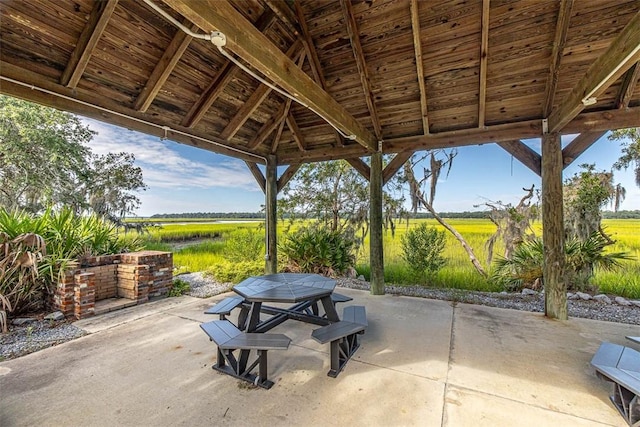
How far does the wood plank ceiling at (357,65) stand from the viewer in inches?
94.1

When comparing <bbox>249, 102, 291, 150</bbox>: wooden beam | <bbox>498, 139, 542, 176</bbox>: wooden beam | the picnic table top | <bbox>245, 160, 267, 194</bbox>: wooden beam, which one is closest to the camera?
the picnic table top

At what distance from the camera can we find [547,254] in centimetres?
356

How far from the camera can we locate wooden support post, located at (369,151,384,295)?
4641 mm

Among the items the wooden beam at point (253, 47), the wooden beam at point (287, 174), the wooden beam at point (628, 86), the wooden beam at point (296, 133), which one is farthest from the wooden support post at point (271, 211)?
the wooden beam at point (628, 86)

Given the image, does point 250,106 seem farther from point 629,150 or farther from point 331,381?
point 629,150

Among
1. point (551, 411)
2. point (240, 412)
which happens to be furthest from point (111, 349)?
point (551, 411)

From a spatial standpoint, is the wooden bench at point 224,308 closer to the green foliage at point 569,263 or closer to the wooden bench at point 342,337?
the wooden bench at point 342,337

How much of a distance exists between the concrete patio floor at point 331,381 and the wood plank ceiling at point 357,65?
8.00 feet

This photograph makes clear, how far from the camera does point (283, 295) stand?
236 cm

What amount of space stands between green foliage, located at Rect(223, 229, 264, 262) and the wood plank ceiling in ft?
9.74

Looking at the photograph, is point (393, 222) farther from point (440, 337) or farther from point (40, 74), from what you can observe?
point (40, 74)

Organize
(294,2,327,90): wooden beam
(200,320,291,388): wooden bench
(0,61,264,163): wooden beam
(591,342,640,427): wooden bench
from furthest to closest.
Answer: (294,2,327,90): wooden beam, (0,61,264,163): wooden beam, (200,320,291,388): wooden bench, (591,342,640,427): wooden bench

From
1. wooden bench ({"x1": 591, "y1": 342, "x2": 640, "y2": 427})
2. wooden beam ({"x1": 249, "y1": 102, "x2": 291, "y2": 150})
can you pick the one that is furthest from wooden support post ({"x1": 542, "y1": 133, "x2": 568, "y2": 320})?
wooden beam ({"x1": 249, "y1": 102, "x2": 291, "y2": 150})

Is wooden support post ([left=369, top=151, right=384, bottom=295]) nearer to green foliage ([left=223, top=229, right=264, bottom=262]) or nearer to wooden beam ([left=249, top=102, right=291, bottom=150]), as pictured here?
wooden beam ([left=249, top=102, right=291, bottom=150])
